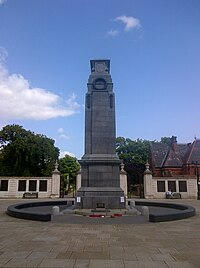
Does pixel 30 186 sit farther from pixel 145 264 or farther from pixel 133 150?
pixel 133 150

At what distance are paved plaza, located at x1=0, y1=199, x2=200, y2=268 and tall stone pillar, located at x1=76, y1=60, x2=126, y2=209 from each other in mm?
5420

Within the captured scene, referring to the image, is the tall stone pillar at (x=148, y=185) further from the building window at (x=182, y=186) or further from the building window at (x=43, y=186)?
the building window at (x=43, y=186)

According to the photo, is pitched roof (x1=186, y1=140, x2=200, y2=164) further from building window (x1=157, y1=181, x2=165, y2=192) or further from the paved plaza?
the paved plaza

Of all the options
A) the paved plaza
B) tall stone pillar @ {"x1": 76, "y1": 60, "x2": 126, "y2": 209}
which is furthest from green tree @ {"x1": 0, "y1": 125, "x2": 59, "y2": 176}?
the paved plaza

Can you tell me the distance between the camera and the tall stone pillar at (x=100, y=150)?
651 inches

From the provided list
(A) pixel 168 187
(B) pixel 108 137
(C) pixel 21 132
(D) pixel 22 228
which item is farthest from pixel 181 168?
(D) pixel 22 228

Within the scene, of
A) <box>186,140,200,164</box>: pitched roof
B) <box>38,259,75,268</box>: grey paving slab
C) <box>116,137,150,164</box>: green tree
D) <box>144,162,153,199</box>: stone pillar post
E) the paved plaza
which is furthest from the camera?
<box>116,137,150,164</box>: green tree

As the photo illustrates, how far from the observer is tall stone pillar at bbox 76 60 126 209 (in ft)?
54.3

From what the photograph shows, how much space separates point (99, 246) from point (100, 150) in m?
11.1

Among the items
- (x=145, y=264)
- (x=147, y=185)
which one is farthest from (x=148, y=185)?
(x=145, y=264)

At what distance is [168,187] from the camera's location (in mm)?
35062

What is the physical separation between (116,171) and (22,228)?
8.39 m

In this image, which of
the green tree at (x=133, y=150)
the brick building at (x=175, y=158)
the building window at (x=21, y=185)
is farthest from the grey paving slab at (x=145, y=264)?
the green tree at (x=133, y=150)

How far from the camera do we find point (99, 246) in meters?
7.50
